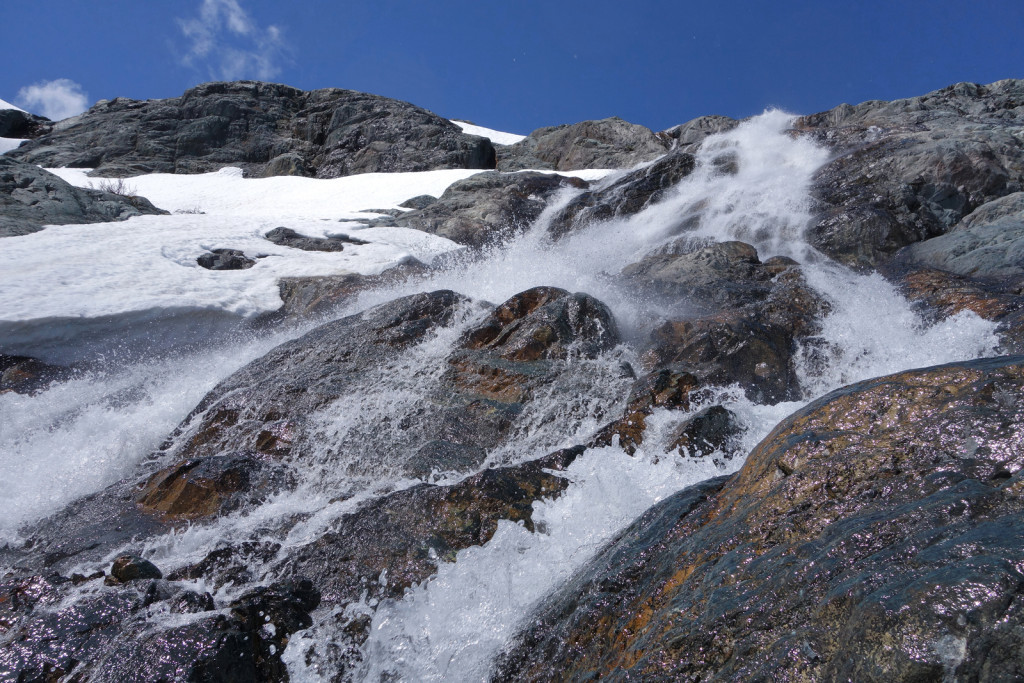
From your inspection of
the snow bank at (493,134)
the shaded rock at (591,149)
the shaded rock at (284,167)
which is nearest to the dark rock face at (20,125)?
the shaded rock at (284,167)

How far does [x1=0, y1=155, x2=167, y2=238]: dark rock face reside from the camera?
13.0m

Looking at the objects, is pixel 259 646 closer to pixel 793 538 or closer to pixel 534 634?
pixel 534 634

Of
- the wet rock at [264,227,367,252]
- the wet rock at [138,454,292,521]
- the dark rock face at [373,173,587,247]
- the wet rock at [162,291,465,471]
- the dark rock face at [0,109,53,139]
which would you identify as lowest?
the wet rock at [138,454,292,521]

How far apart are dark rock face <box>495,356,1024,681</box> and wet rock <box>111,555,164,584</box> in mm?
2333

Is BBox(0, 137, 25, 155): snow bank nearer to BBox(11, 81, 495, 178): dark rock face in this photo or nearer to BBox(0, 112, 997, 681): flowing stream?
BBox(11, 81, 495, 178): dark rock face

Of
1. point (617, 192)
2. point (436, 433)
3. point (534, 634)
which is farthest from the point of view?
point (617, 192)

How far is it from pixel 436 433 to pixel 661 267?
5369mm

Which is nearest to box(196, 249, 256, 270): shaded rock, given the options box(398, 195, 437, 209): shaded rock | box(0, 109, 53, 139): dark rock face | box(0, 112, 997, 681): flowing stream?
box(0, 112, 997, 681): flowing stream

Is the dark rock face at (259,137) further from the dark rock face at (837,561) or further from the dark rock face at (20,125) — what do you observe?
the dark rock face at (837,561)

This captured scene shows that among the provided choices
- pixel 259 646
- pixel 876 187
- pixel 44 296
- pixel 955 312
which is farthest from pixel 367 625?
pixel 876 187

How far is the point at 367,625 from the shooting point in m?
4.01

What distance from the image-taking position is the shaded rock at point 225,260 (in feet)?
39.2

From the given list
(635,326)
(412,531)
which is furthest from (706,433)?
(635,326)

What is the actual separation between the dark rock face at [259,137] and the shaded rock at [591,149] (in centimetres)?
156
